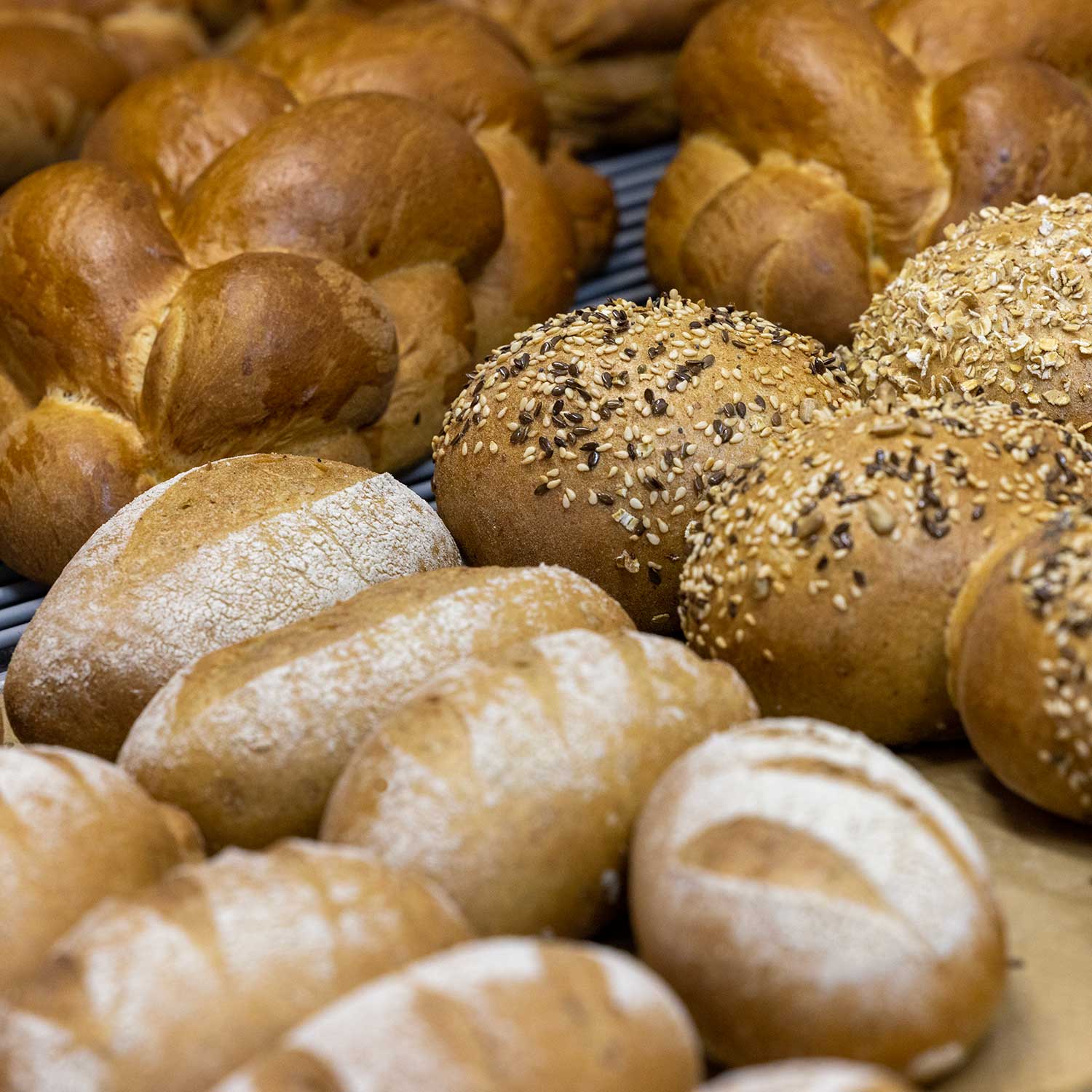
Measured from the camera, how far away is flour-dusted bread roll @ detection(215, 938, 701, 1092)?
0.95 meters

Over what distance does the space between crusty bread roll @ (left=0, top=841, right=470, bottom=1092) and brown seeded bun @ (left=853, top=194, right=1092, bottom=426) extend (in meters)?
1.11

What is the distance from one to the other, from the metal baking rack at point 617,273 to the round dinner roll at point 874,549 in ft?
3.04

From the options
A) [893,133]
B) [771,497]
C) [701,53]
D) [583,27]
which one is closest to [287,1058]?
[771,497]

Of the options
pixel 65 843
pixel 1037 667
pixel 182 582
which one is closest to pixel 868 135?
pixel 1037 667

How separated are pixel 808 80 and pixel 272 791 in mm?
1679

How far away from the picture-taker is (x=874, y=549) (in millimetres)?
1526

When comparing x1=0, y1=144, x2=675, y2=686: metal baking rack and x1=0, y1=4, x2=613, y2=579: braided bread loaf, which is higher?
x1=0, y1=4, x2=613, y2=579: braided bread loaf

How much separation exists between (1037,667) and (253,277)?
1.32 metres

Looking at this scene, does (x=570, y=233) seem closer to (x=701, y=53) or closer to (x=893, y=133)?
(x=701, y=53)

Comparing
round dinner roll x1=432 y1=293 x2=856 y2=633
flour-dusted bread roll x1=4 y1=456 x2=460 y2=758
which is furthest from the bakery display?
flour-dusted bread roll x1=4 y1=456 x2=460 y2=758

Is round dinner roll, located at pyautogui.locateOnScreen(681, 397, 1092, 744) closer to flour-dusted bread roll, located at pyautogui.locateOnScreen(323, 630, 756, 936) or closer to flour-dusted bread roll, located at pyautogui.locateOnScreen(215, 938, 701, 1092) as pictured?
flour-dusted bread roll, located at pyautogui.locateOnScreen(323, 630, 756, 936)

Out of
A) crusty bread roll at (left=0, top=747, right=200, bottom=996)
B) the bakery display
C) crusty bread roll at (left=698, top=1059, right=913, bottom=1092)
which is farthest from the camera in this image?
the bakery display

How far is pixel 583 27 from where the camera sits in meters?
3.12

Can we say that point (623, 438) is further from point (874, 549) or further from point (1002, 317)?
point (1002, 317)
